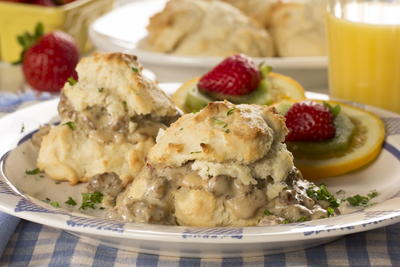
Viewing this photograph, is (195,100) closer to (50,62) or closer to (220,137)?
(220,137)

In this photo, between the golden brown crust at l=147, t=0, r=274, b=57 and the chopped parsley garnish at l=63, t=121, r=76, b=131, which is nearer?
the chopped parsley garnish at l=63, t=121, r=76, b=131

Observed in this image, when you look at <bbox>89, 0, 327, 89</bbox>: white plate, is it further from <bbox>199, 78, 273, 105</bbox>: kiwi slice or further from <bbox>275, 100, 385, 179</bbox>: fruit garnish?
<bbox>275, 100, 385, 179</bbox>: fruit garnish

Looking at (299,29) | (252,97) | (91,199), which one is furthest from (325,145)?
(299,29)

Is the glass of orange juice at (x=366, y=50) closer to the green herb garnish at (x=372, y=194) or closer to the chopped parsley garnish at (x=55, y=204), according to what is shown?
the green herb garnish at (x=372, y=194)

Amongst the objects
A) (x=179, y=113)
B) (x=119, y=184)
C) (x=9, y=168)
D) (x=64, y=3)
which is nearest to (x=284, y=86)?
(x=179, y=113)

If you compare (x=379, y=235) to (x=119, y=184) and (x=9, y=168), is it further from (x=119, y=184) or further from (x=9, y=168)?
(x=9, y=168)

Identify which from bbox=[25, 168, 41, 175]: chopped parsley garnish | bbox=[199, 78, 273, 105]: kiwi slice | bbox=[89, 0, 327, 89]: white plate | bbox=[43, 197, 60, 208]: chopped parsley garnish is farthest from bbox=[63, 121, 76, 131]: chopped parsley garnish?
bbox=[89, 0, 327, 89]: white plate
